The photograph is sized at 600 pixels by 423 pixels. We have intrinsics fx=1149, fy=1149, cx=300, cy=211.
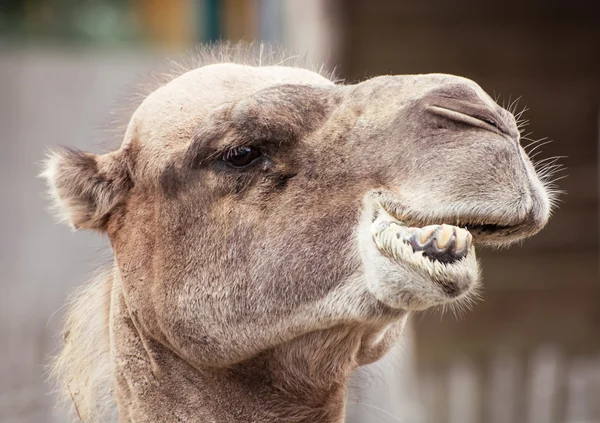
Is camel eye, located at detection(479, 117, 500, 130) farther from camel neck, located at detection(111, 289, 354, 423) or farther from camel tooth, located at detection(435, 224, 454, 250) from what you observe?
camel neck, located at detection(111, 289, 354, 423)

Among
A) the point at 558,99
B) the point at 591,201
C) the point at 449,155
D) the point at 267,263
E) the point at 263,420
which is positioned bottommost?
the point at 591,201

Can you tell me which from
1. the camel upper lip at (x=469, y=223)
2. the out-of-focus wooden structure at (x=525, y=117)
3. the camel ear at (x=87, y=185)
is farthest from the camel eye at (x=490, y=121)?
the out-of-focus wooden structure at (x=525, y=117)

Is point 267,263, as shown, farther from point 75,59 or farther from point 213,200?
point 75,59

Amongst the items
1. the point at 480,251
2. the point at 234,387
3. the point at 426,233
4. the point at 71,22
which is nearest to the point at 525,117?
the point at 480,251

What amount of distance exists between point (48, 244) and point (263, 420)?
12219 millimetres

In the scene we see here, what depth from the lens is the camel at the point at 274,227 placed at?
334cm

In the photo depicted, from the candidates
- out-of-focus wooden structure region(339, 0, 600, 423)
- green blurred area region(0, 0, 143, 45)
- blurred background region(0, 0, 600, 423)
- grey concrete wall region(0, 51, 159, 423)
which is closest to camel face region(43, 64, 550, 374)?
blurred background region(0, 0, 600, 423)

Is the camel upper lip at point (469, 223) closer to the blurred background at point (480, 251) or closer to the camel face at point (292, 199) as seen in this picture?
the camel face at point (292, 199)

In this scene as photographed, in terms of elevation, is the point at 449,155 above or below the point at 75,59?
above

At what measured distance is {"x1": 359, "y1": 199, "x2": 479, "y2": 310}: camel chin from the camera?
3.26 metres

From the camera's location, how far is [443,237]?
3.25m

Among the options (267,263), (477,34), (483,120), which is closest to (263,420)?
(267,263)

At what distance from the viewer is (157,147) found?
4176 mm

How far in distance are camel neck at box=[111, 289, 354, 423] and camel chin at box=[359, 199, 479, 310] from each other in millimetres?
481
